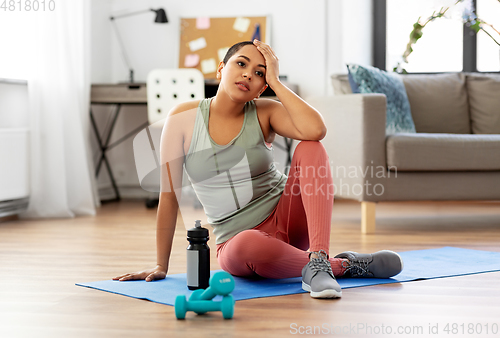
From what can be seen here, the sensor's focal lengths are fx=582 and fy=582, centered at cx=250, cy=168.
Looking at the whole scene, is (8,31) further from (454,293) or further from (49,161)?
(454,293)

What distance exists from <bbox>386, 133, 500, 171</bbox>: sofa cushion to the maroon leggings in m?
1.11

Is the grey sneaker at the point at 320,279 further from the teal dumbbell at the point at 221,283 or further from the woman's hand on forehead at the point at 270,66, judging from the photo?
the woman's hand on forehead at the point at 270,66

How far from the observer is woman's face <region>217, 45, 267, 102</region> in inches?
59.5

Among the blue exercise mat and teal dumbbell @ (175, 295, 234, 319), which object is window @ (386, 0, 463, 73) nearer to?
the blue exercise mat

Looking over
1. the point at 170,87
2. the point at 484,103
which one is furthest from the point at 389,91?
the point at 170,87

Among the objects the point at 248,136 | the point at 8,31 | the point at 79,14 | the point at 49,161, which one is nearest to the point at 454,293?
the point at 248,136

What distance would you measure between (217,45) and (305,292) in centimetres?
289

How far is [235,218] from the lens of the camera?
1616mm

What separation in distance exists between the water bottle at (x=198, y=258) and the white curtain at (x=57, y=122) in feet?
6.30

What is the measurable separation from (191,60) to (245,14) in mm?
498

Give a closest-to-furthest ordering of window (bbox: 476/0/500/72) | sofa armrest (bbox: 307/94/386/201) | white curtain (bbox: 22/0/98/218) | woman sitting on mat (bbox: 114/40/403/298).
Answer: woman sitting on mat (bbox: 114/40/403/298)
sofa armrest (bbox: 307/94/386/201)
white curtain (bbox: 22/0/98/218)
window (bbox: 476/0/500/72)

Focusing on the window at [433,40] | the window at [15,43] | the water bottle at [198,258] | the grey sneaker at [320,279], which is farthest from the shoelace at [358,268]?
the window at [433,40]

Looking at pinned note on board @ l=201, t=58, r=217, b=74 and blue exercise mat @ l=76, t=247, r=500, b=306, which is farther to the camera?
pinned note on board @ l=201, t=58, r=217, b=74

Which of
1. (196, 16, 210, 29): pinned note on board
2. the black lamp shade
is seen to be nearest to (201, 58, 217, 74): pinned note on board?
(196, 16, 210, 29): pinned note on board
